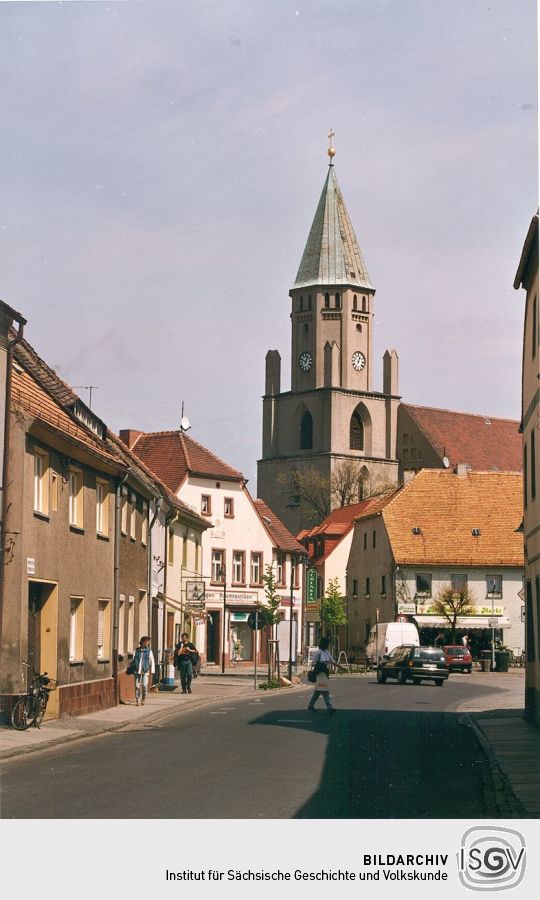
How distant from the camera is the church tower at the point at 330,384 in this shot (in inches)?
5098

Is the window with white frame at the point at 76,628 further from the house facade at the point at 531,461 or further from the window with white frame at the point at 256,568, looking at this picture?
the window with white frame at the point at 256,568

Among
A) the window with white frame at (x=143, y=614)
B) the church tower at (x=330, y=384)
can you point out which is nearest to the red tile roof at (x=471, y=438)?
the church tower at (x=330, y=384)

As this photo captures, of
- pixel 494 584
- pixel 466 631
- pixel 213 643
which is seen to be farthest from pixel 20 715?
pixel 494 584

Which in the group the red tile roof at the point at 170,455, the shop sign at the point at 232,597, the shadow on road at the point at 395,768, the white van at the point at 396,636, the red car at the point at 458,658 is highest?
the red tile roof at the point at 170,455

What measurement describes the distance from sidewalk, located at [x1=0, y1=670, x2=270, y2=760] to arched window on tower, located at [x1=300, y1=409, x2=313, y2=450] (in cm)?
9062

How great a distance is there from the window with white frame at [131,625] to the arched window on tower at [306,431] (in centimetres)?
9748

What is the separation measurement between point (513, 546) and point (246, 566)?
1423 cm

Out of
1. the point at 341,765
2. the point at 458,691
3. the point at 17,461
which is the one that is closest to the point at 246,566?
the point at 458,691

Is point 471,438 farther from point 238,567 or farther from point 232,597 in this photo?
point 232,597

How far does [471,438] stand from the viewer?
4872 inches

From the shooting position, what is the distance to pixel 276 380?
13600 centimetres

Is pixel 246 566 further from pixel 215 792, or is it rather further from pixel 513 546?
pixel 215 792

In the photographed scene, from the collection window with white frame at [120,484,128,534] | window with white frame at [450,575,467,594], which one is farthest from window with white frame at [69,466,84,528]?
window with white frame at [450,575,467,594]

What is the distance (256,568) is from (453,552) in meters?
10.4
